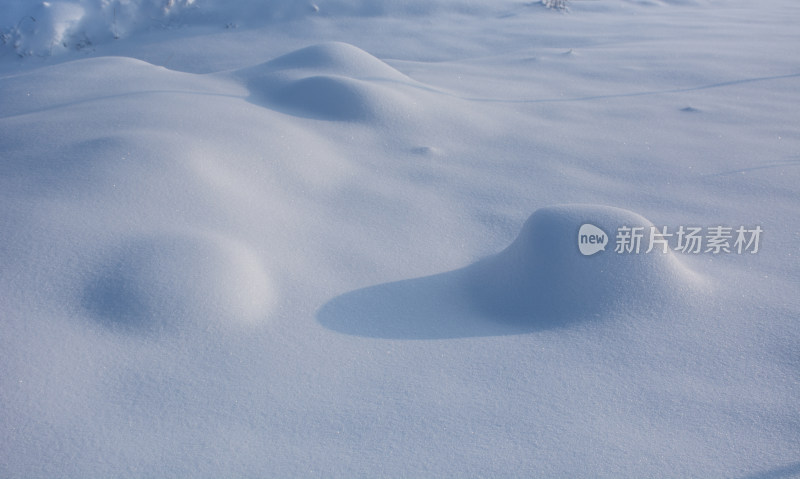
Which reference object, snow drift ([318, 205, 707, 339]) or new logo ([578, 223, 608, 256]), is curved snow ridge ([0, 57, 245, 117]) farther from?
new logo ([578, 223, 608, 256])

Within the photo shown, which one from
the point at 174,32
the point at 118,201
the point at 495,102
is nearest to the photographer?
the point at 118,201

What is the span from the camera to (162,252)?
2188 mm

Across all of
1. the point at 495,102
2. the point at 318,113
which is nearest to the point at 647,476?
the point at 318,113

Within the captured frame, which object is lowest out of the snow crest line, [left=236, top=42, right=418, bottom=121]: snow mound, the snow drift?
the snow drift

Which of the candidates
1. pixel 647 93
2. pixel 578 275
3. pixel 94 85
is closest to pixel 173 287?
pixel 578 275

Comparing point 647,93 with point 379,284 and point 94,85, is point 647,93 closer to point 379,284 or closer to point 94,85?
point 379,284

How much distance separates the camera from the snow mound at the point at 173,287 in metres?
2.00

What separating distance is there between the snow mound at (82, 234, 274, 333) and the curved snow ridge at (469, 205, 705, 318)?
36.6 inches

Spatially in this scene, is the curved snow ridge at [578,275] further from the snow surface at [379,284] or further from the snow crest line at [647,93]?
the snow crest line at [647,93]

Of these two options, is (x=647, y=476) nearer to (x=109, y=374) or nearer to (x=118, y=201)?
(x=109, y=374)

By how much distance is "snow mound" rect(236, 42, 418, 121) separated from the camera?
12.7ft

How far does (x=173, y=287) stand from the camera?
2.07m

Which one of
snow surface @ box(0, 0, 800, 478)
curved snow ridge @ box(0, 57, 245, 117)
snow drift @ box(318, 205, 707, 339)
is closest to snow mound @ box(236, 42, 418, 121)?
snow surface @ box(0, 0, 800, 478)

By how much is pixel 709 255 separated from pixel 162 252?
2.30 m
